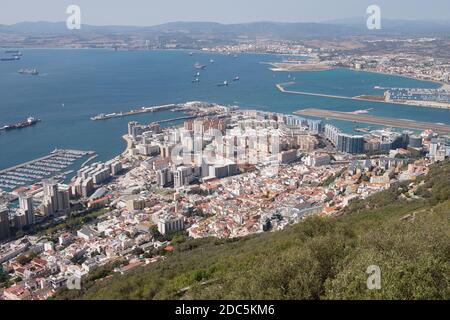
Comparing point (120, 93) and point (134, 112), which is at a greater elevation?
point (120, 93)

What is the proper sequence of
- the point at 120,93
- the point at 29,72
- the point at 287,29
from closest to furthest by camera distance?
1. the point at 120,93
2. the point at 29,72
3. the point at 287,29

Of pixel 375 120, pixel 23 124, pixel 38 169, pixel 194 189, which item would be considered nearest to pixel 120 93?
pixel 23 124

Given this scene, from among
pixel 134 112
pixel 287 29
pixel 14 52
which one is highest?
pixel 287 29

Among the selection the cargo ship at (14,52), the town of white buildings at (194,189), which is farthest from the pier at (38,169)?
the cargo ship at (14,52)

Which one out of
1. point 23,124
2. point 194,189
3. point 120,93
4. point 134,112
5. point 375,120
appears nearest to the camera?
point 194,189

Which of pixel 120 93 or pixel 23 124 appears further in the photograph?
pixel 120 93

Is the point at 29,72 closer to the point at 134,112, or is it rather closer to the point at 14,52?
the point at 14,52

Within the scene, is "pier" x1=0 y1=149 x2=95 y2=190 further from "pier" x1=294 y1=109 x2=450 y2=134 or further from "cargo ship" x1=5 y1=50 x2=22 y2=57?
"cargo ship" x1=5 y1=50 x2=22 y2=57
